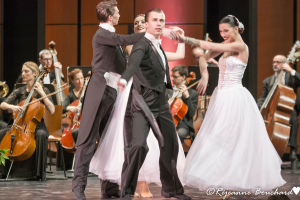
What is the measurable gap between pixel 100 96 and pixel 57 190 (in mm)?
1159

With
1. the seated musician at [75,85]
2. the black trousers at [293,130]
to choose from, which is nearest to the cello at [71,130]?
the seated musician at [75,85]

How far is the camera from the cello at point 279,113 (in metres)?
5.52

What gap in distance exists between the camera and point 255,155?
350 cm

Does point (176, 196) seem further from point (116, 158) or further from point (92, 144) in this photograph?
point (92, 144)

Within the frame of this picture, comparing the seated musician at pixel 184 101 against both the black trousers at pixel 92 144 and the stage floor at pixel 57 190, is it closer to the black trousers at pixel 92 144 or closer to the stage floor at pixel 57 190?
the stage floor at pixel 57 190

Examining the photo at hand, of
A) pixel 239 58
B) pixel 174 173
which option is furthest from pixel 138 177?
pixel 239 58

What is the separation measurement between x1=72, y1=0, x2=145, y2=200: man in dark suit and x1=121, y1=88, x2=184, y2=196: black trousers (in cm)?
29

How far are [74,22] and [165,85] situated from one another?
5036 millimetres

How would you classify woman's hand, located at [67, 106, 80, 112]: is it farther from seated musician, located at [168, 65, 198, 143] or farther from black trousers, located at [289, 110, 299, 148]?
black trousers, located at [289, 110, 299, 148]

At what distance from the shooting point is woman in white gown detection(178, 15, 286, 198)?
3.42 meters

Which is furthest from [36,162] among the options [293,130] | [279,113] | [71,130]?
[293,130]

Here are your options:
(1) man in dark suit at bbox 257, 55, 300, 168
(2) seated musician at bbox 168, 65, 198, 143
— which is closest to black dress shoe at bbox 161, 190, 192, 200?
(2) seated musician at bbox 168, 65, 198, 143

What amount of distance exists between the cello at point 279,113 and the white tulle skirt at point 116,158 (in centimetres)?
207

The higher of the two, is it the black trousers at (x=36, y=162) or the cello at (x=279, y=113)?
the cello at (x=279, y=113)
